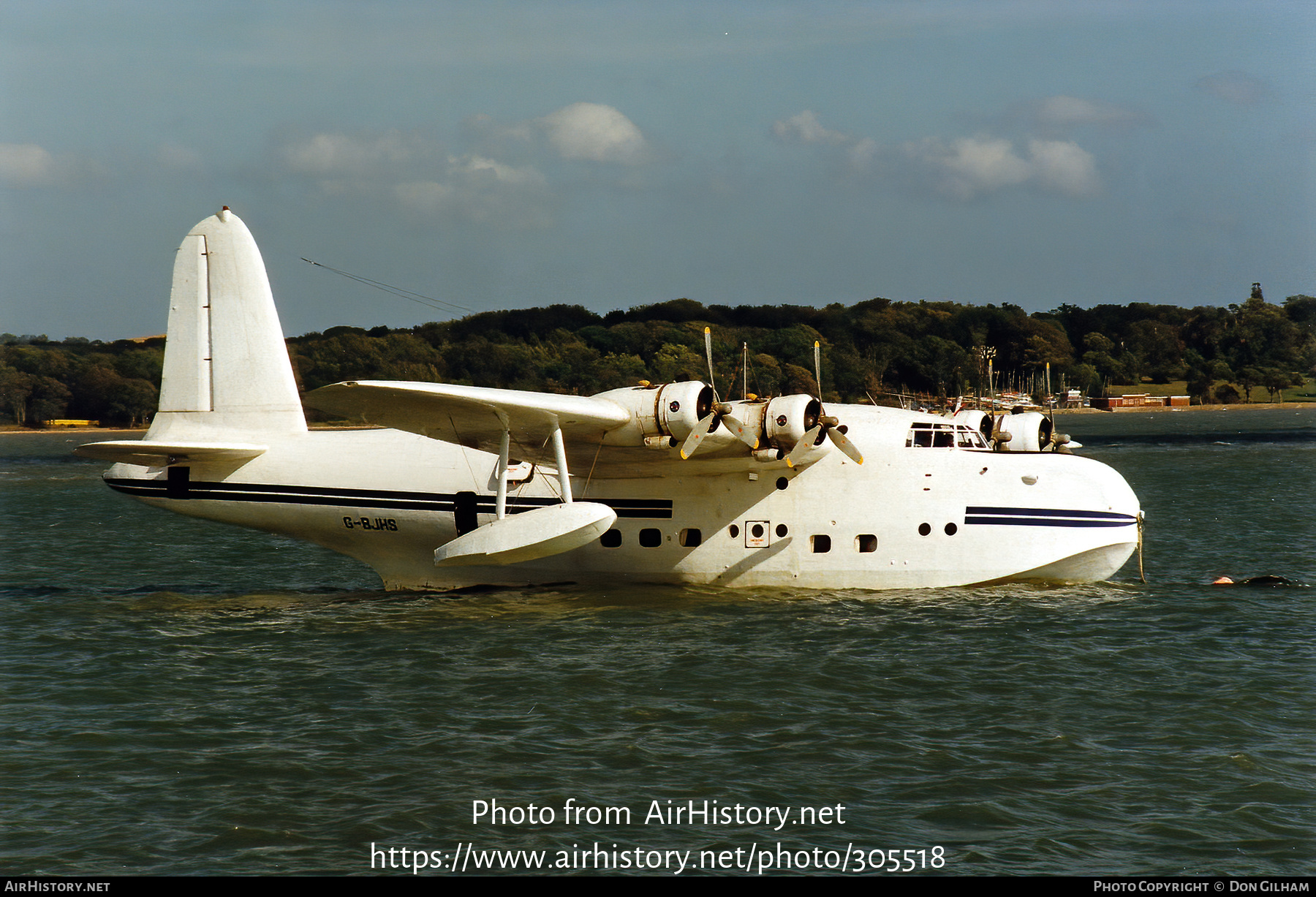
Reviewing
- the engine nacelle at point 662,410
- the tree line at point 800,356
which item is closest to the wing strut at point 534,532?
the engine nacelle at point 662,410

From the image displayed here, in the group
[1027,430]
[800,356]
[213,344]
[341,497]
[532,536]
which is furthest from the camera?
[800,356]

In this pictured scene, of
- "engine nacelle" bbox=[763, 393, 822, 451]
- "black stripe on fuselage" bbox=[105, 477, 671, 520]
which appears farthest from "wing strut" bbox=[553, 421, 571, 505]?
"engine nacelle" bbox=[763, 393, 822, 451]

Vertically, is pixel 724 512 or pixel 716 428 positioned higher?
pixel 716 428

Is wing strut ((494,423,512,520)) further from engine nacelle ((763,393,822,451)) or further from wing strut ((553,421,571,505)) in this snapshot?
engine nacelle ((763,393,822,451))

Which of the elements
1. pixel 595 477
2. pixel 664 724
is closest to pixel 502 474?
pixel 595 477

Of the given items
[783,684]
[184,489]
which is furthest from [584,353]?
[783,684]

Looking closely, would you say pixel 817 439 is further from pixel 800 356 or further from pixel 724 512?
pixel 800 356

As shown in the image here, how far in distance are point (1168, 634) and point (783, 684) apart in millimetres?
5863

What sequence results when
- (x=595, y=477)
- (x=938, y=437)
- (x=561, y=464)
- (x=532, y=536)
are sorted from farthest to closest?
(x=595, y=477) → (x=938, y=437) → (x=561, y=464) → (x=532, y=536)

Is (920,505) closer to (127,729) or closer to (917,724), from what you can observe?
(917,724)

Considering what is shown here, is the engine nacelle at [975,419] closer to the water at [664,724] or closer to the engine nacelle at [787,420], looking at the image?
the water at [664,724]

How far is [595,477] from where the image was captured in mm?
18750

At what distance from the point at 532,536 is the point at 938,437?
6894 millimetres

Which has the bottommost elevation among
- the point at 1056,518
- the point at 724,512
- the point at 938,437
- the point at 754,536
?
the point at 754,536
